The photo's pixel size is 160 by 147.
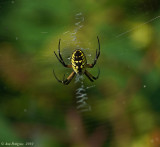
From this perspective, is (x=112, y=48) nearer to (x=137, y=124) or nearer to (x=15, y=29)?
(x=137, y=124)

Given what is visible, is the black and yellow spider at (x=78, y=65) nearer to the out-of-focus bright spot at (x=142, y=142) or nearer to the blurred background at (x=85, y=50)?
the blurred background at (x=85, y=50)

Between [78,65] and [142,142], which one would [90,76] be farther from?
[142,142]

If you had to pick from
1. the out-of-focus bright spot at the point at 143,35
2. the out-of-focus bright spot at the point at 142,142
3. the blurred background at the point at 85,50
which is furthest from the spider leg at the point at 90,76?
the out-of-focus bright spot at the point at 142,142

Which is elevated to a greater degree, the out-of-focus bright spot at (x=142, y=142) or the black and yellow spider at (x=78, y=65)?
the black and yellow spider at (x=78, y=65)

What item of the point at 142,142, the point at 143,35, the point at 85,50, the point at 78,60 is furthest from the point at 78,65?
the point at 142,142

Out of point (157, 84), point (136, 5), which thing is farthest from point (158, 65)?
point (136, 5)

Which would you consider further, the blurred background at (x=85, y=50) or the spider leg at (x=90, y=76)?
the spider leg at (x=90, y=76)

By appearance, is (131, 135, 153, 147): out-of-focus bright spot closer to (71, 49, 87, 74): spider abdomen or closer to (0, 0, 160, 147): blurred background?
(0, 0, 160, 147): blurred background

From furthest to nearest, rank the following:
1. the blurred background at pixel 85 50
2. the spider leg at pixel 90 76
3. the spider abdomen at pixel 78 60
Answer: the spider leg at pixel 90 76, the blurred background at pixel 85 50, the spider abdomen at pixel 78 60
